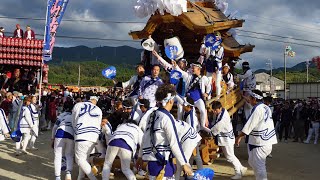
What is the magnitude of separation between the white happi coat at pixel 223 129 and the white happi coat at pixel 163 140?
3843 mm

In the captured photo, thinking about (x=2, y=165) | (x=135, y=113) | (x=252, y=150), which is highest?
(x=135, y=113)

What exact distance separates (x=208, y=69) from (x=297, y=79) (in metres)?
58.9

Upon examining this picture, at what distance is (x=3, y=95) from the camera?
14.9 meters

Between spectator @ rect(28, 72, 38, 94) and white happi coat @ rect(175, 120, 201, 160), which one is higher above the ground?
spectator @ rect(28, 72, 38, 94)

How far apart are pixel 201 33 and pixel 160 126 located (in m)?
5.55

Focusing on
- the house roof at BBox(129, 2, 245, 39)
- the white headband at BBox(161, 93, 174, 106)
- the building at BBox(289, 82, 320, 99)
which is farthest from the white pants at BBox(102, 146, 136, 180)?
the building at BBox(289, 82, 320, 99)

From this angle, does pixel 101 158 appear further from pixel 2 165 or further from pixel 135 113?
pixel 2 165

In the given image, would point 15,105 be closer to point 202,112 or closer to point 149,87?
point 149,87

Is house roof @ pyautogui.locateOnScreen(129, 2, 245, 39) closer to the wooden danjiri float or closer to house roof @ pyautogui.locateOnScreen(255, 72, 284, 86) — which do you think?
the wooden danjiri float

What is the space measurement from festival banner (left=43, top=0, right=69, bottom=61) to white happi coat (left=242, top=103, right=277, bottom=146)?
11.5m

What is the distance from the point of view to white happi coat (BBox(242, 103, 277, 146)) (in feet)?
22.2

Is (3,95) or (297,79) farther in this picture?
(297,79)

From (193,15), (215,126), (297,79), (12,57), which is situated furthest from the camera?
(297,79)

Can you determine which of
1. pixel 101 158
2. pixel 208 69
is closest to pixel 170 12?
pixel 208 69
